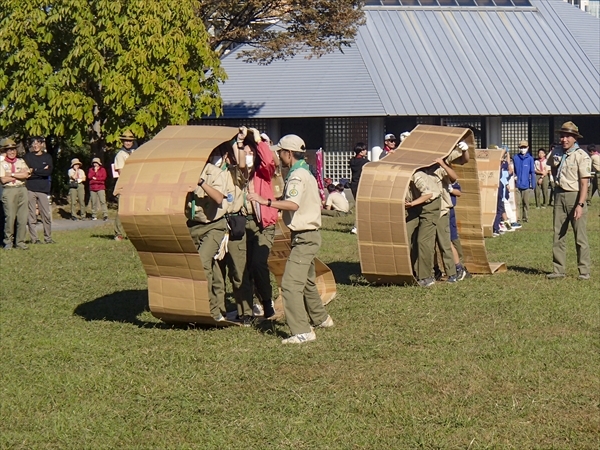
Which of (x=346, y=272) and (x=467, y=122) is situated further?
(x=467, y=122)

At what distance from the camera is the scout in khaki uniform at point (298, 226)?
10000 mm

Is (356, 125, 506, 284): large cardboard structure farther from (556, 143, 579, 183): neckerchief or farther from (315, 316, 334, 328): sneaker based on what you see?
(315, 316, 334, 328): sneaker

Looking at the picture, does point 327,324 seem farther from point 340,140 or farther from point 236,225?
point 340,140

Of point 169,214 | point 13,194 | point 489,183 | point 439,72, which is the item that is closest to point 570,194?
point 489,183

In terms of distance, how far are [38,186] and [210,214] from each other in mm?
10511

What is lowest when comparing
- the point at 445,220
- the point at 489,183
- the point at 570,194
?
the point at 489,183

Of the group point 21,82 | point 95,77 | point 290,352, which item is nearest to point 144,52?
point 95,77

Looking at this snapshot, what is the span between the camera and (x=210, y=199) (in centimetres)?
1062

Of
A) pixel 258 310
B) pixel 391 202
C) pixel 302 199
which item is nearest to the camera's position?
pixel 302 199

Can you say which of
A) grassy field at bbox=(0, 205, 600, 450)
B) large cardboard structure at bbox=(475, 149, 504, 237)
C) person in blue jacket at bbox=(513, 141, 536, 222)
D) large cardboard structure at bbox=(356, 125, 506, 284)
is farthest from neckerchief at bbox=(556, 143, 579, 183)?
person in blue jacket at bbox=(513, 141, 536, 222)

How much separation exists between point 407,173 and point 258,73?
2892 centimetres

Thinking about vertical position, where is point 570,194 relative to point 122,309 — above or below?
above

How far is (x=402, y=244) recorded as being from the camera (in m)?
13.2

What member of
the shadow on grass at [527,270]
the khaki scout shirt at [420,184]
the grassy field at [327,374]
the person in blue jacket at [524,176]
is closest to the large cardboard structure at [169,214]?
the grassy field at [327,374]
